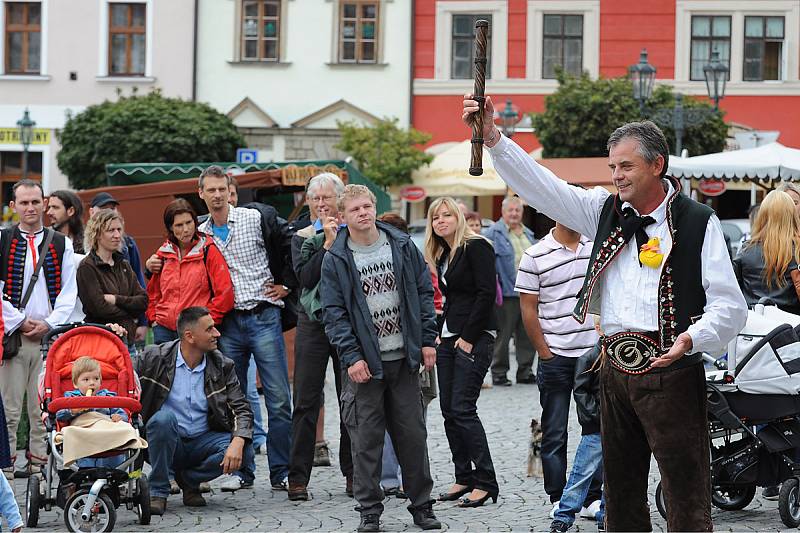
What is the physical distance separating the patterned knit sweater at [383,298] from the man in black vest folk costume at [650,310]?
91.8 inches

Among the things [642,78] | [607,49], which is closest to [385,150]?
[607,49]

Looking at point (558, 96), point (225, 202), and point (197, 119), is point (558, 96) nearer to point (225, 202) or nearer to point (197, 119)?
point (197, 119)

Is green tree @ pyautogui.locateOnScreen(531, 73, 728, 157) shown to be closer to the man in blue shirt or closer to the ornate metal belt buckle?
the man in blue shirt

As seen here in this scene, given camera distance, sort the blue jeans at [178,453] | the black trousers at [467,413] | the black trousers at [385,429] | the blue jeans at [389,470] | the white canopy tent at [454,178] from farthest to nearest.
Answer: the white canopy tent at [454,178] < the blue jeans at [389,470] < the black trousers at [467,413] < the blue jeans at [178,453] < the black trousers at [385,429]

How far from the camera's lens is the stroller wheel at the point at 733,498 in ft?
25.9

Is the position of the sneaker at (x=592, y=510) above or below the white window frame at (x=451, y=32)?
below

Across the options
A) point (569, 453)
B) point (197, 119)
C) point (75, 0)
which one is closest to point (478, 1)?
point (197, 119)

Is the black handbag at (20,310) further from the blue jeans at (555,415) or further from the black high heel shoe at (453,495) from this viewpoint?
the blue jeans at (555,415)

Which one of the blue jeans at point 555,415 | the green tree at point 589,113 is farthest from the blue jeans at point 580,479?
the green tree at point 589,113

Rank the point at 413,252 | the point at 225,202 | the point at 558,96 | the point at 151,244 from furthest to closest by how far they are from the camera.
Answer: the point at 558,96 → the point at 151,244 → the point at 225,202 → the point at 413,252

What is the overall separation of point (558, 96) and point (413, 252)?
23.3 meters

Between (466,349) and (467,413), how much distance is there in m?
0.39

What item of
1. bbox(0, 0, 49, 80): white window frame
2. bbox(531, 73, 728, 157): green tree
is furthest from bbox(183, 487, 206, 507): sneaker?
bbox(0, 0, 49, 80): white window frame

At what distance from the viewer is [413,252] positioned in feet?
25.2
